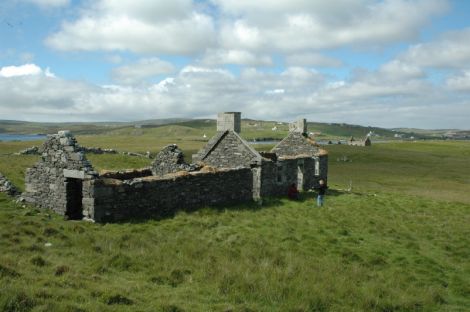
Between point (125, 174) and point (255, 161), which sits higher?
point (255, 161)

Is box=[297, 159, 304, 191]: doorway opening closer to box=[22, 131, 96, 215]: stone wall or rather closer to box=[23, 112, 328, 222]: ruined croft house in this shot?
box=[23, 112, 328, 222]: ruined croft house

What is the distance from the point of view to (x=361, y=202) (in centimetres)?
2511

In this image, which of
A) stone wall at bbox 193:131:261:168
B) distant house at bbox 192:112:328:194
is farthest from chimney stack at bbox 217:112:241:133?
stone wall at bbox 193:131:261:168

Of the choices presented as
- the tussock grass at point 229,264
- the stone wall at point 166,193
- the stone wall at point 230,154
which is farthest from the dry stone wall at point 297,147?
the tussock grass at point 229,264

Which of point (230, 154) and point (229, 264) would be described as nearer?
point (229, 264)

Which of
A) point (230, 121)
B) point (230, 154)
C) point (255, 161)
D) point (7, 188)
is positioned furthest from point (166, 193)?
point (230, 121)

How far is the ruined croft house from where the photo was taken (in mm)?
15039

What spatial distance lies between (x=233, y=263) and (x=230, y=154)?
14.4 metres

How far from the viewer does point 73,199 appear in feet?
53.0

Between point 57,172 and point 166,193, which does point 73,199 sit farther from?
point 166,193

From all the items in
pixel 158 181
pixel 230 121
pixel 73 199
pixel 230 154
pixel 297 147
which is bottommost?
pixel 73 199

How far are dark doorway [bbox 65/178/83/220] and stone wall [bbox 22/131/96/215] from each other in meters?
0.12

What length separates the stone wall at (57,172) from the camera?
50.0 feet

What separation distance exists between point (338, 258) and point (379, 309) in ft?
12.7
